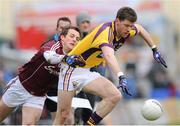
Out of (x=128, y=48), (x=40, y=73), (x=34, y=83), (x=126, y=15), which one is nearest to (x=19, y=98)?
(x=34, y=83)

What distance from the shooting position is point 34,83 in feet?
40.3

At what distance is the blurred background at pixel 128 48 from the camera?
21219mm

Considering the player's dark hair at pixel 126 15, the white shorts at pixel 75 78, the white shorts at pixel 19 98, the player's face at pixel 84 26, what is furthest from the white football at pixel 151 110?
the player's face at pixel 84 26

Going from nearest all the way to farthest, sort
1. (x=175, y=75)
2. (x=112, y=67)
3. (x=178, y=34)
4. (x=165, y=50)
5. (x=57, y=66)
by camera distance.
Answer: (x=112, y=67)
(x=57, y=66)
(x=165, y=50)
(x=175, y=75)
(x=178, y=34)

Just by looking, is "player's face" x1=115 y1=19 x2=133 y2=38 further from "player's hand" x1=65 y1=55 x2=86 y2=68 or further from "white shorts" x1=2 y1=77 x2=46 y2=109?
"white shorts" x1=2 y1=77 x2=46 y2=109

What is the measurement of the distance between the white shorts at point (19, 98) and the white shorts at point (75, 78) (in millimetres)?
736

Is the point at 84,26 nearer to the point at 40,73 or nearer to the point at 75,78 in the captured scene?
the point at 40,73

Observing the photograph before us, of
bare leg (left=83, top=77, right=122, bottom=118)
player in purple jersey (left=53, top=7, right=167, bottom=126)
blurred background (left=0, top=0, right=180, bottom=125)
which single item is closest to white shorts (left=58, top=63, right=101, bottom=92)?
player in purple jersey (left=53, top=7, right=167, bottom=126)

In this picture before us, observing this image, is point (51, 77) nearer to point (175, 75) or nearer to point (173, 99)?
point (173, 99)

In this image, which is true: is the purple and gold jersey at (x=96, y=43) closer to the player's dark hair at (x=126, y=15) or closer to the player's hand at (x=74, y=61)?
the player's hand at (x=74, y=61)

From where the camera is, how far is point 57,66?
1208 cm

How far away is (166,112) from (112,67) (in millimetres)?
10376

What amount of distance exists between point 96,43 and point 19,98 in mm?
1722

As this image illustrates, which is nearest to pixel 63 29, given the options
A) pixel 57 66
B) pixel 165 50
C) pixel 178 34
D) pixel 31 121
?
pixel 57 66
